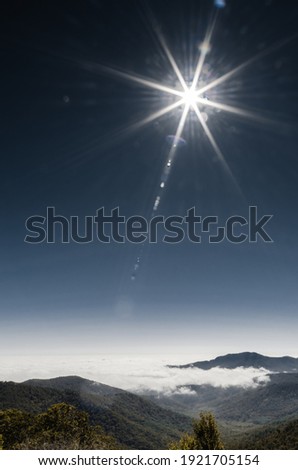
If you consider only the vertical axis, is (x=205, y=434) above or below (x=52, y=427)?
above

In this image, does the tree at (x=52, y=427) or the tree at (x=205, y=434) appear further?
the tree at (x=52, y=427)

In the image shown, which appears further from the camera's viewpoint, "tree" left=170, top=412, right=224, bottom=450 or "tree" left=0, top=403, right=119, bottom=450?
"tree" left=0, top=403, right=119, bottom=450

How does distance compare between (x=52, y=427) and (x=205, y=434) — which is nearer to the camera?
(x=205, y=434)

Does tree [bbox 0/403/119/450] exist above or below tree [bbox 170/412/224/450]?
below

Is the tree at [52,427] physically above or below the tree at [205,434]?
below
